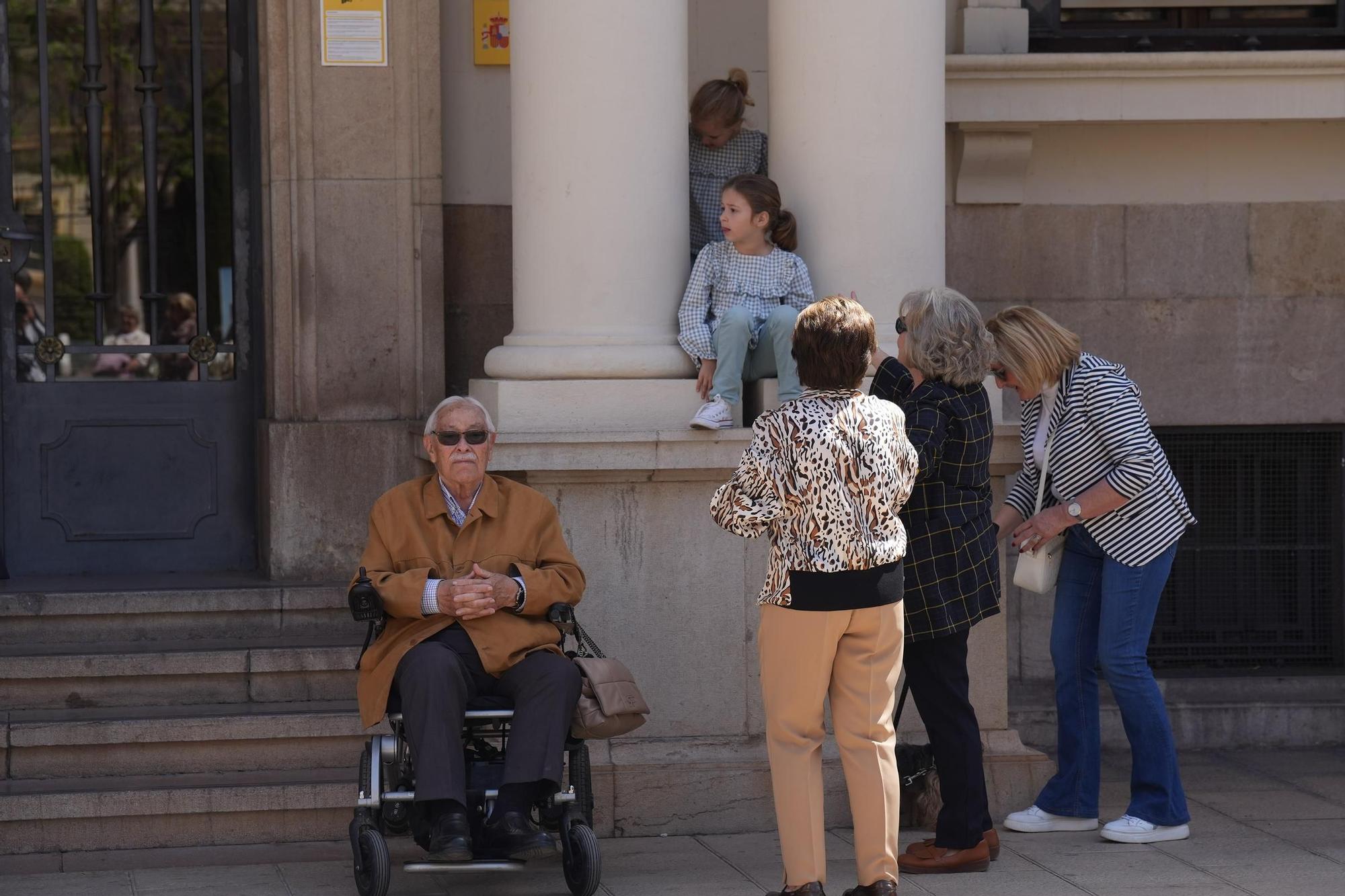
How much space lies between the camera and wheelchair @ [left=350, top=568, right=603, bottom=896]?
503cm

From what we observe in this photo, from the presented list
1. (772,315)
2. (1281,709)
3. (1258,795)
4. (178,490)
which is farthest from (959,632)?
(178,490)

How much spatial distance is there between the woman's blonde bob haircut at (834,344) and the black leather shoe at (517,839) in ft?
4.68

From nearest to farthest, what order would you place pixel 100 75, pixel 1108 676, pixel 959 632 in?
pixel 959 632 → pixel 1108 676 → pixel 100 75

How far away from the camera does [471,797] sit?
17.0 feet

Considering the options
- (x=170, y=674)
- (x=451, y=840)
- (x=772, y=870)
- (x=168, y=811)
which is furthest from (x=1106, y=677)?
(x=170, y=674)

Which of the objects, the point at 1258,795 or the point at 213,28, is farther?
the point at 213,28

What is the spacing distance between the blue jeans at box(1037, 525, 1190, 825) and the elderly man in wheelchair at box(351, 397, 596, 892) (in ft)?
5.32

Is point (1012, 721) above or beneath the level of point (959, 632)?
beneath

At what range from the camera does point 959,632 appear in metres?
5.34

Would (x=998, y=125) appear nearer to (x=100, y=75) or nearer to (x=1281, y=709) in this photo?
(x=1281, y=709)

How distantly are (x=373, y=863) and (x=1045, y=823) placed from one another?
2254mm

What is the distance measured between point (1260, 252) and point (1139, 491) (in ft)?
7.80

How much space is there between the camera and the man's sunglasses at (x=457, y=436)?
17.7ft

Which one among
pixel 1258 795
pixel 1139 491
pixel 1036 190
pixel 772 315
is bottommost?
pixel 1258 795
